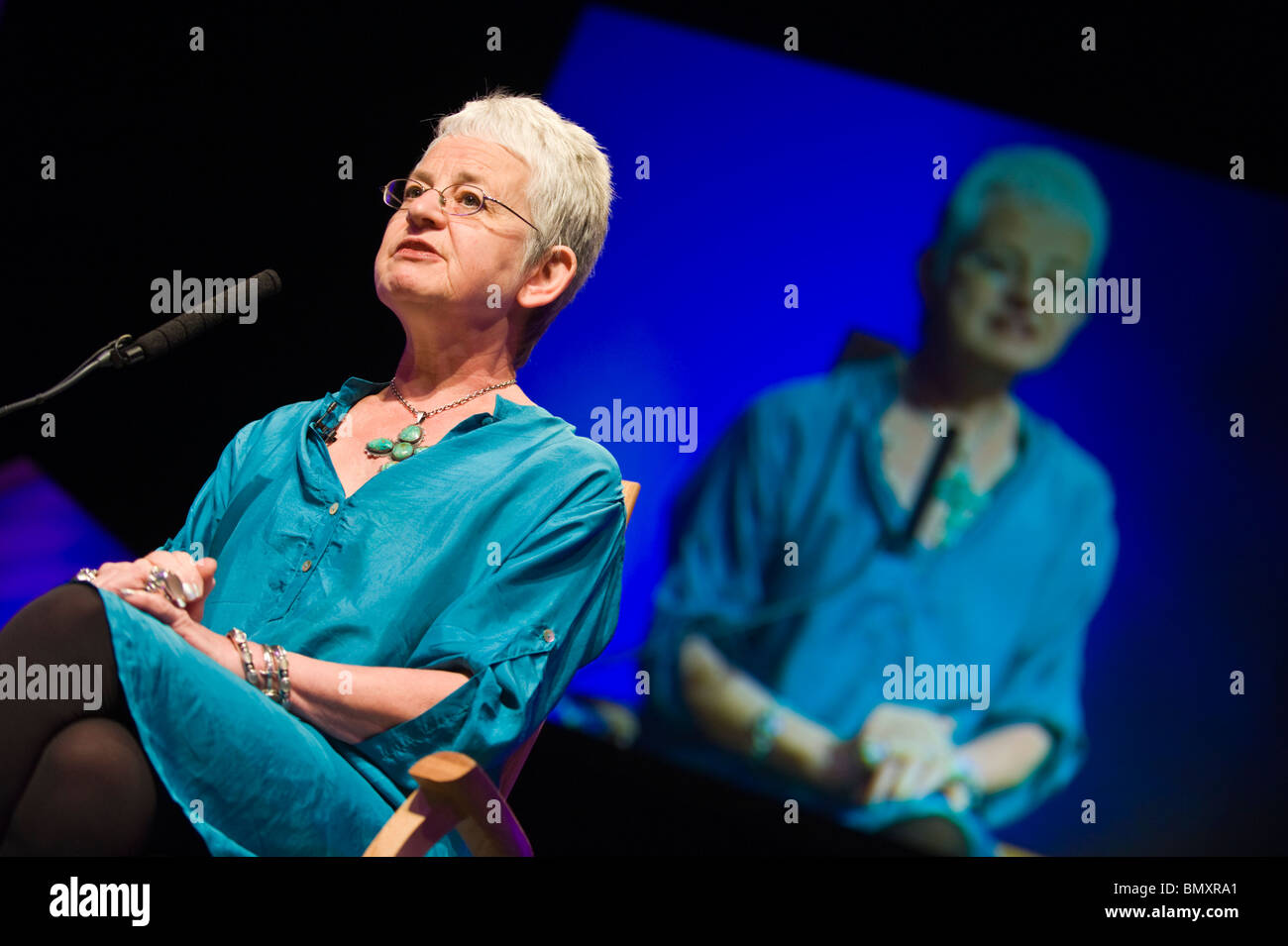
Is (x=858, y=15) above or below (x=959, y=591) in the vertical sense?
above

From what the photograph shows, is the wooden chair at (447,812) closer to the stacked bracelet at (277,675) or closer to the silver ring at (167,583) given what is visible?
the stacked bracelet at (277,675)

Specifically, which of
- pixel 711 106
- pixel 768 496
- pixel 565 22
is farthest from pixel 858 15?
pixel 768 496

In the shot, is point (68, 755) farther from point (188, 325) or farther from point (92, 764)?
point (188, 325)

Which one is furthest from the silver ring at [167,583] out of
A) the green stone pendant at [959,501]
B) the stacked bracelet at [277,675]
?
the green stone pendant at [959,501]

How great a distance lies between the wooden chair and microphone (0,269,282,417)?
69 centimetres

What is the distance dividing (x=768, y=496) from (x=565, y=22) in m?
1.20

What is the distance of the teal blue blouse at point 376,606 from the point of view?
1.62 meters

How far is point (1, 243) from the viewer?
2.89 metres

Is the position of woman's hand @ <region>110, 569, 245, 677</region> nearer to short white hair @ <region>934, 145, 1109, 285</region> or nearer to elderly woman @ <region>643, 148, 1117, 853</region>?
elderly woman @ <region>643, 148, 1117, 853</region>

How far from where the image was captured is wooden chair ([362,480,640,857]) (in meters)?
1.62

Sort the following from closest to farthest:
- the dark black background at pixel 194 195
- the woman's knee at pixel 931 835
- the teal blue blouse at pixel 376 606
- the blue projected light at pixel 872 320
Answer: the teal blue blouse at pixel 376 606, the dark black background at pixel 194 195, the woman's knee at pixel 931 835, the blue projected light at pixel 872 320

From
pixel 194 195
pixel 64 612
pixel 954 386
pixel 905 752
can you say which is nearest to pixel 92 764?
pixel 64 612

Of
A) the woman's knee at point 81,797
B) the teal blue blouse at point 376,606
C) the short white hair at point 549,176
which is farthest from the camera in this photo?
the short white hair at point 549,176
